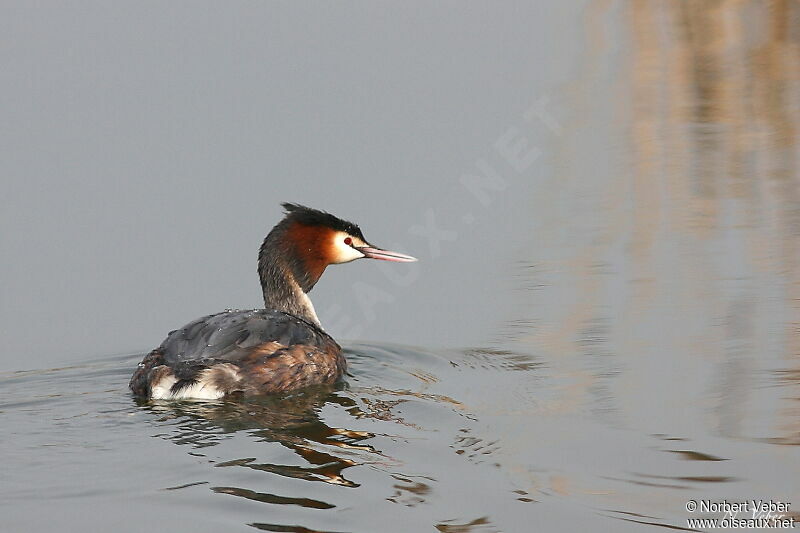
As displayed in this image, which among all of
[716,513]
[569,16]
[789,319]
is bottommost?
[716,513]

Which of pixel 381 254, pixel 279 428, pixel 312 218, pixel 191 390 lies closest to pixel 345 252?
pixel 381 254

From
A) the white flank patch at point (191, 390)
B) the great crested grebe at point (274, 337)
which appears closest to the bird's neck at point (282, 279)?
the great crested grebe at point (274, 337)

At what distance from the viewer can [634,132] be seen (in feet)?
31.7

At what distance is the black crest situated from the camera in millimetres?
7371

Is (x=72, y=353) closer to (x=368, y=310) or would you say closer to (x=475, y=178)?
(x=368, y=310)

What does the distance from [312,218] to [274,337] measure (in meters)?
0.99

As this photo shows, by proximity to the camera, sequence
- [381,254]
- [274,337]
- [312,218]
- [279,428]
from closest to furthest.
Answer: [279,428] < [274,337] < [312,218] < [381,254]

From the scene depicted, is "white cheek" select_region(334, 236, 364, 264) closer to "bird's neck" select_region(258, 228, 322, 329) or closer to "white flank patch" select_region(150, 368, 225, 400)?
"bird's neck" select_region(258, 228, 322, 329)

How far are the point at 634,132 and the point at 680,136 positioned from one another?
14.7 inches

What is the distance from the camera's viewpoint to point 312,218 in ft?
24.2

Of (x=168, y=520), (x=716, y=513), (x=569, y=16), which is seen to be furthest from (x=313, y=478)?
(x=569, y=16)

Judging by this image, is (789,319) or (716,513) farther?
(789,319)

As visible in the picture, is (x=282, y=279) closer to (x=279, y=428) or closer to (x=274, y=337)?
(x=274, y=337)

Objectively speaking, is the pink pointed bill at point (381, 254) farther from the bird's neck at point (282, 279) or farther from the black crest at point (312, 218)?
the bird's neck at point (282, 279)
